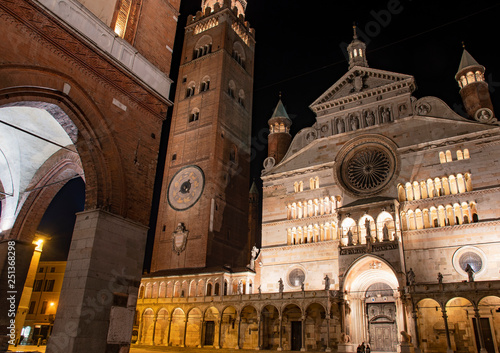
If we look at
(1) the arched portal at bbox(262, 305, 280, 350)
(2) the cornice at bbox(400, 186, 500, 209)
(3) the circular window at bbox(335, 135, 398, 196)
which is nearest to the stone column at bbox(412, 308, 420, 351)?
(2) the cornice at bbox(400, 186, 500, 209)

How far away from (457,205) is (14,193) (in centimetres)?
Result: 2327

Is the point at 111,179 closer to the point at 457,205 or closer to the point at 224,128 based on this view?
the point at 457,205

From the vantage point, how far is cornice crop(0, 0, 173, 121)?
385 inches

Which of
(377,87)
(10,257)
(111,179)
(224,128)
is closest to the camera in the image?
(111,179)

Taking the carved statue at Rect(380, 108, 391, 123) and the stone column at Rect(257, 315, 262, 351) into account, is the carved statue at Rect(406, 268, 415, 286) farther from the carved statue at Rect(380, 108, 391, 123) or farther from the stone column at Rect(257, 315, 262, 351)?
the carved statue at Rect(380, 108, 391, 123)

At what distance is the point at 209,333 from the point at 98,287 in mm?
19971

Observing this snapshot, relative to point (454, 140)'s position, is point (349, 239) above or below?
below

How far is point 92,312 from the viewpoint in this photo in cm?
1014

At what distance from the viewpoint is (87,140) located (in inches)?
448

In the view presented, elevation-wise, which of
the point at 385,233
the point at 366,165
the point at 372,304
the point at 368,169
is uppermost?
the point at 366,165

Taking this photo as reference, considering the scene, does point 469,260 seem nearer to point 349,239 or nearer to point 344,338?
point 349,239

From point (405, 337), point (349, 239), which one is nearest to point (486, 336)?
point (405, 337)

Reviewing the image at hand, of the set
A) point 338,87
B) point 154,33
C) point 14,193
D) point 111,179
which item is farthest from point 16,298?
point 338,87

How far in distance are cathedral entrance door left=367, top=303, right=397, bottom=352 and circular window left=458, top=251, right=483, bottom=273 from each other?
16.8 feet
